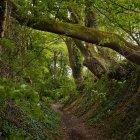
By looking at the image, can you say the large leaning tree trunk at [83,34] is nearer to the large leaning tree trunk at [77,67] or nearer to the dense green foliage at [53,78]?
the dense green foliage at [53,78]

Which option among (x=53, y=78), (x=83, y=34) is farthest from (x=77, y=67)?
(x=83, y=34)

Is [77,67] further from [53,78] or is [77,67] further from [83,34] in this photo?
[83,34]

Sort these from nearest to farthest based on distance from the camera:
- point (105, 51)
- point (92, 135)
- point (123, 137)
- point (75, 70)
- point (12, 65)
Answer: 1. point (12, 65)
2. point (123, 137)
3. point (92, 135)
4. point (105, 51)
5. point (75, 70)

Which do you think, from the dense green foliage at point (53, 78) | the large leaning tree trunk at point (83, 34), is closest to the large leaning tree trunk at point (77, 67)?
the dense green foliage at point (53, 78)

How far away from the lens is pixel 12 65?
30.9ft

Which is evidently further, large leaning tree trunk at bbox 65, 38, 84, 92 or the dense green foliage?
large leaning tree trunk at bbox 65, 38, 84, 92

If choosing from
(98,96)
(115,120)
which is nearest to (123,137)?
(115,120)

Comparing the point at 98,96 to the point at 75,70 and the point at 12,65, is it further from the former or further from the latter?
the point at 75,70

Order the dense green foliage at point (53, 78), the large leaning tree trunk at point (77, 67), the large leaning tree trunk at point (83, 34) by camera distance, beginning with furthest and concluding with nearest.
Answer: the large leaning tree trunk at point (77, 67), the large leaning tree trunk at point (83, 34), the dense green foliage at point (53, 78)

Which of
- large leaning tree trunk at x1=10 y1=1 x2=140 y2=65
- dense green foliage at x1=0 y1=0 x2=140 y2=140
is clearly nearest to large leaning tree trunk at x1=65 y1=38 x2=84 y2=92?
dense green foliage at x1=0 y1=0 x2=140 y2=140

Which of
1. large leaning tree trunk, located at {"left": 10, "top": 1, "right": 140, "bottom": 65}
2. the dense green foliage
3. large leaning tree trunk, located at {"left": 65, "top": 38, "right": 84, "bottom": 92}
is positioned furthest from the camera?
large leaning tree trunk, located at {"left": 65, "top": 38, "right": 84, "bottom": 92}

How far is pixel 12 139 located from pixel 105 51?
12985 mm

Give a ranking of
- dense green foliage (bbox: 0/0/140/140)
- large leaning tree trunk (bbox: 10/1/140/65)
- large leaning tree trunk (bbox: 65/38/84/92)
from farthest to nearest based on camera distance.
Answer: large leaning tree trunk (bbox: 65/38/84/92), large leaning tree trunk (bbox: 10/1/140/65), dense green foliage (bbox: 0/0/140/140)

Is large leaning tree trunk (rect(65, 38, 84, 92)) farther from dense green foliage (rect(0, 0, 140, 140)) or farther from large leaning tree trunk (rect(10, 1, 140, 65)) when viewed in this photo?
large leaning tree trunk (rect(10, 1, 140, 65))
